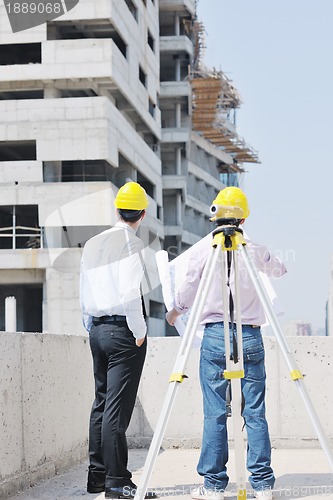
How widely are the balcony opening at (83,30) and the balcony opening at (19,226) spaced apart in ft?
27.2

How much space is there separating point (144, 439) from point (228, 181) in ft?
215

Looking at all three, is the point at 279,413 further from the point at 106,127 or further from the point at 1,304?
the point at 1,304

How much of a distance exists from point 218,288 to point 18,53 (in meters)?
39.2

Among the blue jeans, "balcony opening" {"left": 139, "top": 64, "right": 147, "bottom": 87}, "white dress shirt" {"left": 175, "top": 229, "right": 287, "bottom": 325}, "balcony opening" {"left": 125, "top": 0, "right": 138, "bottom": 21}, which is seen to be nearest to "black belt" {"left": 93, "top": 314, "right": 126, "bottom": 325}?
"white dress shirt" {"left": 175, "top": 229, "right": 287, "bottom": 325}

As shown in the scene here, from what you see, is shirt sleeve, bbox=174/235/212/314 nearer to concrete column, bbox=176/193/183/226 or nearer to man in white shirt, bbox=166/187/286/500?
man in white shirt, bbox=166/187/286/500

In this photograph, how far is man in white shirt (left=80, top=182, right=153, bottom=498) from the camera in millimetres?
5285

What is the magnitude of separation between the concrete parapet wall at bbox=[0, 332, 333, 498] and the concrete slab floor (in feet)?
0.49

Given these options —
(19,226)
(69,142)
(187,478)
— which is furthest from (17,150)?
(187,478)

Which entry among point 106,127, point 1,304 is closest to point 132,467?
point 106,127

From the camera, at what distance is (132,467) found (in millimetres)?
6883

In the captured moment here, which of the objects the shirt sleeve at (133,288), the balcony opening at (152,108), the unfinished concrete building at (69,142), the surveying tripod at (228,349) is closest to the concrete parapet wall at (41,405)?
the shirt sleeve at (133,288)

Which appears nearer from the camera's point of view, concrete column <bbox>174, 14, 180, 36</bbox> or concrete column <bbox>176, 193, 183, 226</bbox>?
concrete column <bbox>176, 193, 183, 226</bbox>

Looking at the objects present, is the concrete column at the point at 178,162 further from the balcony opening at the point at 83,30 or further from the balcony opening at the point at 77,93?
the balcony opening at the point at 77,93

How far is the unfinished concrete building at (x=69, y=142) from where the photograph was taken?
3578 cm
